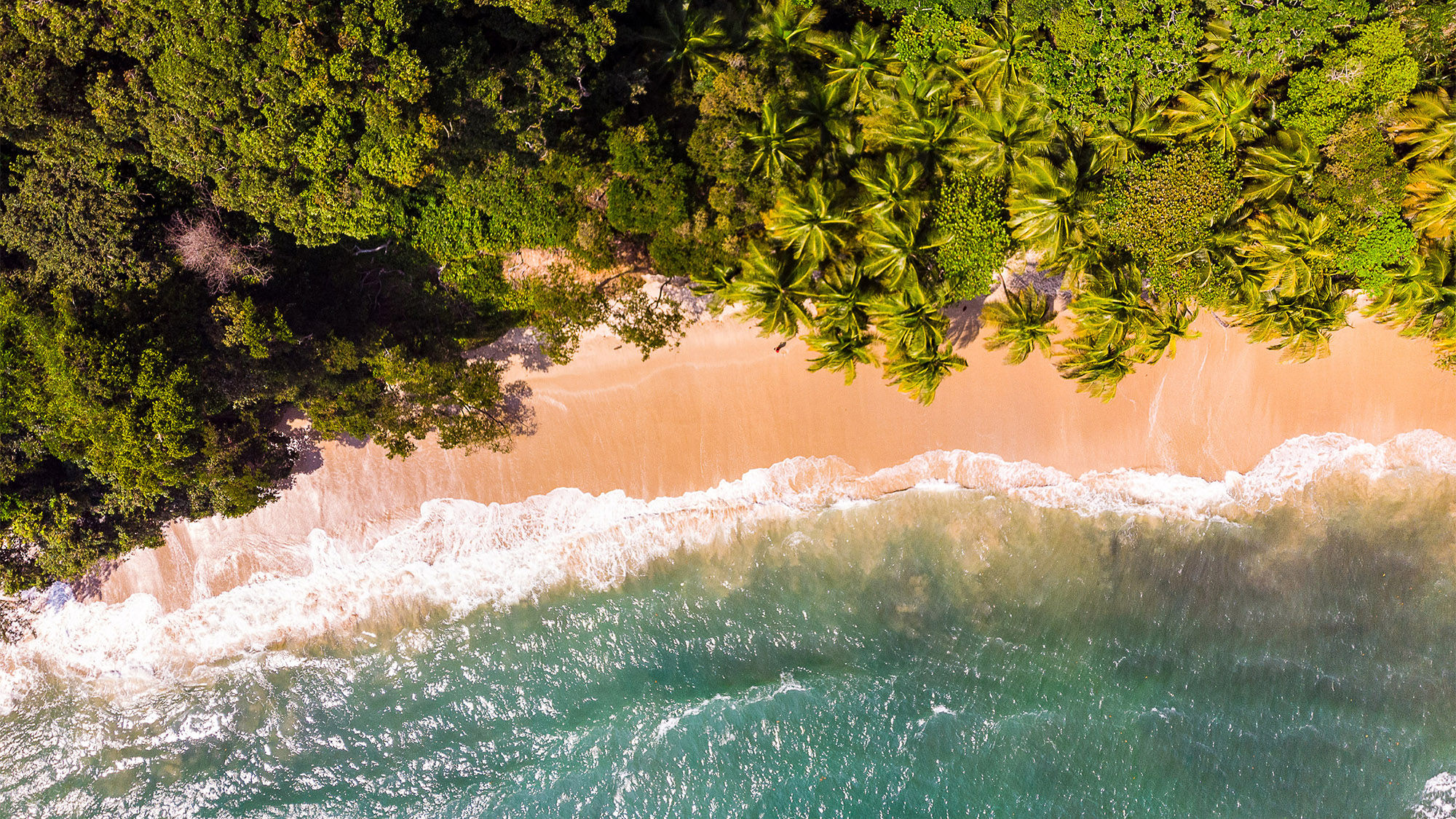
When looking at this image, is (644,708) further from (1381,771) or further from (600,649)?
(1381,771)

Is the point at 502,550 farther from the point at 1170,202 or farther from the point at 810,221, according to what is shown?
the point at 1170,202

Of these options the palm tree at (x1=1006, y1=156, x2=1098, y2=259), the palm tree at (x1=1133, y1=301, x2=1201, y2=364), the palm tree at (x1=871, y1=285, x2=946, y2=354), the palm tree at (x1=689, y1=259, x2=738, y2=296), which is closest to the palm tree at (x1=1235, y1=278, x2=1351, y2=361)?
the palm tree at (x1=1133, y1=301, x2=1201, y2=364)

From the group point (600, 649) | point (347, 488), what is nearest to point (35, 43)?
point (347, 488)

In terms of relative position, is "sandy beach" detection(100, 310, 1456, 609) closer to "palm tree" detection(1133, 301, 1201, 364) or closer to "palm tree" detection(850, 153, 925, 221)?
"palm tree" detection(1133, 301, 1201, 364)

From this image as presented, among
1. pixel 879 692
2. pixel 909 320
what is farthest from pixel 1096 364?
pixel 879 692

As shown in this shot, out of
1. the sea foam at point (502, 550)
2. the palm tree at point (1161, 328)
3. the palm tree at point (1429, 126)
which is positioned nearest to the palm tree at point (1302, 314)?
the palm tree at point (1161, 328)
